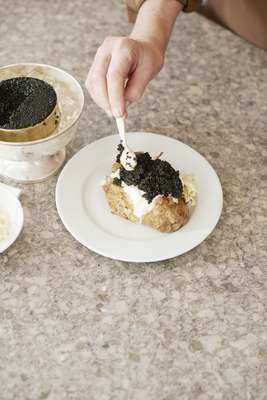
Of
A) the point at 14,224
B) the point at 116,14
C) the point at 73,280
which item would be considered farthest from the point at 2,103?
the point at 116,14

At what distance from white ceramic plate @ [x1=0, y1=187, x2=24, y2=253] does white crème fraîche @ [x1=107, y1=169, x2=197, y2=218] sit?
200mm

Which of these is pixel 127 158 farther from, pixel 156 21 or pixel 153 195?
pixel 156 21

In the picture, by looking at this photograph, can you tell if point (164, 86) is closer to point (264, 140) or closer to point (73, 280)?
point (264, 140)

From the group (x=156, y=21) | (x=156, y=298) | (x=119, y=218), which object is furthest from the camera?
(x=156, y=21)

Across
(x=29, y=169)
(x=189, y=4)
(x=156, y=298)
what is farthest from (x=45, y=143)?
(x=189, y=4)

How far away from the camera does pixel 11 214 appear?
102 centimetres

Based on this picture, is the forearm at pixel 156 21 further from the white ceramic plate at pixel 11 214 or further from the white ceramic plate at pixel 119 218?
the white ceramic plate at pixel 11 214

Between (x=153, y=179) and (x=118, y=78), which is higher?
(x=118, y=78)

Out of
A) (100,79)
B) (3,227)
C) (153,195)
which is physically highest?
(100,79)

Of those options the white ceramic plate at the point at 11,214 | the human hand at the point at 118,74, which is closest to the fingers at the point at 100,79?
the human hand at the point at 118,74

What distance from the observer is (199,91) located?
1.34m

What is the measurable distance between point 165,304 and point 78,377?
0.66 ft

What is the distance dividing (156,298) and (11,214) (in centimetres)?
33

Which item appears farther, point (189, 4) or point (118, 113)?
point (189, 4)
